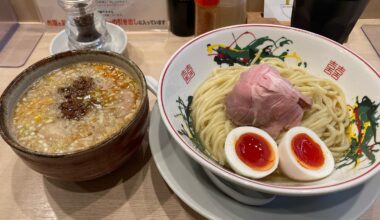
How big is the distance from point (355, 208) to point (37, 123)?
3.33 feet

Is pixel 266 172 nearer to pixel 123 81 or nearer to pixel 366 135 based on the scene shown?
pixel 366 135

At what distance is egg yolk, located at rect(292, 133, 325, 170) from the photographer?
3.18 ft

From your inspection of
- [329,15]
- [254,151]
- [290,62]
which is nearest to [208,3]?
[290,62]

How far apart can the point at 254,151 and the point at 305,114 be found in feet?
1.13

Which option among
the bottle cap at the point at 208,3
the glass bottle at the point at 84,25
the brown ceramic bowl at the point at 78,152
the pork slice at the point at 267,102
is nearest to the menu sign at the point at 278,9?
the bottle cap at the point at 208,3

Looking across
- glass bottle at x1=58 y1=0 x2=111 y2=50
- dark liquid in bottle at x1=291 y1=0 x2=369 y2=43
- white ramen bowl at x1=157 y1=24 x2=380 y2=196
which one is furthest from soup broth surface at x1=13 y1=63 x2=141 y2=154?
dark liquid in bottle at x1=291 y1=0 x2=369 y2=43

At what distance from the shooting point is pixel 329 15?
56.1 inches

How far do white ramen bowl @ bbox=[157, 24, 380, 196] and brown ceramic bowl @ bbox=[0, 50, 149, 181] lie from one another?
11cm

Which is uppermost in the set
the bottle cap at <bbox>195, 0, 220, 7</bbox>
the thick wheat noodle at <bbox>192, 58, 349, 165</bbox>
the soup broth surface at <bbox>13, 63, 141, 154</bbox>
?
the bottle cap at <bbox>195, 0, 220, 7</bbox>

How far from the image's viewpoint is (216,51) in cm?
132

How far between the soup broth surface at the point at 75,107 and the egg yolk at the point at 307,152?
1.74 feet

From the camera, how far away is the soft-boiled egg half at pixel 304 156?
942mm

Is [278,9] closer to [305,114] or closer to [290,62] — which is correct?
[290,62]

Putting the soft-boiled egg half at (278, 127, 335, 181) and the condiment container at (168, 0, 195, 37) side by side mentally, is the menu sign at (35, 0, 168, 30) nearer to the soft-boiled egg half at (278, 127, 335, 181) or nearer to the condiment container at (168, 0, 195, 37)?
the condiment container at (168, 0, 195, 37)
